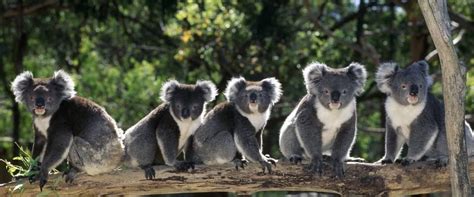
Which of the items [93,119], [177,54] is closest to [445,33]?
[93,119]

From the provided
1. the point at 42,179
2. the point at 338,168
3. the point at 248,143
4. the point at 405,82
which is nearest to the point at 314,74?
the point at 405,82

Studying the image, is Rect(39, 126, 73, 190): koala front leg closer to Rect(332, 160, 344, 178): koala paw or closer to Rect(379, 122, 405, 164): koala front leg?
Rect(332, 160, 344, 178): koala paw

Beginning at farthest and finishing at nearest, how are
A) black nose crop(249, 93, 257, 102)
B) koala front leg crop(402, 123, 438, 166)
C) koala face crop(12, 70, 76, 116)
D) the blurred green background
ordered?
1. the blurred green background
2. black nose crop(249, 93, 257, 102)
3. koala front leg crop(402, 123, 438, 166)
4. koala face crop(12, 70, 76, 116)

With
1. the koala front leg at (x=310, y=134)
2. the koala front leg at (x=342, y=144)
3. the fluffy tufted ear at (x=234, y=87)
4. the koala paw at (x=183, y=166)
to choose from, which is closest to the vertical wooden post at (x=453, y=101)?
the koala front leg at (x=342, y=144)

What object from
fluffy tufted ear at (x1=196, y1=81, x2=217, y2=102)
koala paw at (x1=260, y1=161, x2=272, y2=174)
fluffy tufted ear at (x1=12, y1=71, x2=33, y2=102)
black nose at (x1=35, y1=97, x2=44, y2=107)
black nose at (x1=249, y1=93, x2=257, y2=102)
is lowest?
koala paw at (x1=260, y1=161, x2=272, y2=174)

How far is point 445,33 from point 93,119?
173 inches

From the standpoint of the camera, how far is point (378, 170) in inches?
420

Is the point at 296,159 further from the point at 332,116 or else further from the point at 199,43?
the point at 199,43

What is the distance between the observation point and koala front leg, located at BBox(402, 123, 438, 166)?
10906 millimetres

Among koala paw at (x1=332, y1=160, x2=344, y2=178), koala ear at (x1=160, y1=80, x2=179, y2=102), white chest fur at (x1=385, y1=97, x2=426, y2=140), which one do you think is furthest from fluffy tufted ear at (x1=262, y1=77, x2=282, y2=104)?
white chest fur at (x1=385, y1=97, x2=426, y2=140)

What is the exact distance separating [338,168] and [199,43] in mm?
6991

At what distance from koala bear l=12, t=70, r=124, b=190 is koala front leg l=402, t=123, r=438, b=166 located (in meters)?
3.66

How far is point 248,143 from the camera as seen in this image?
11.0 m

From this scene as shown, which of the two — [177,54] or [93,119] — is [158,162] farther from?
[177,54]
